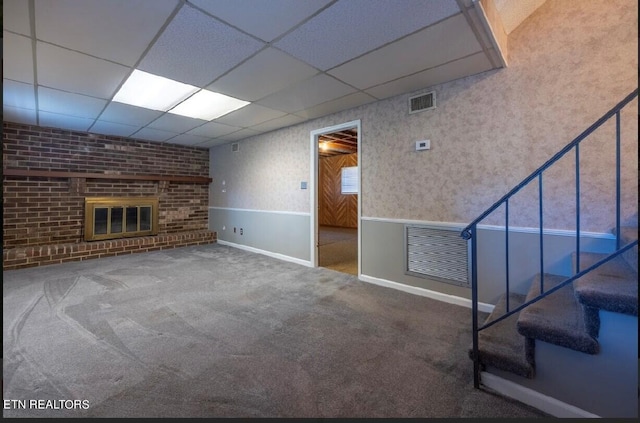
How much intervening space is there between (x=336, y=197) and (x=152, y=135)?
595 centimetres

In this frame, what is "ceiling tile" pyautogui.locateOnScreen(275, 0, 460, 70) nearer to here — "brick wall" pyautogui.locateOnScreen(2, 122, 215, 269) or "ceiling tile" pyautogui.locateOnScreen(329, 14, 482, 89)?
"ceiling tile" pyautogui.locateOnScreen(329, 14, 482, 89)

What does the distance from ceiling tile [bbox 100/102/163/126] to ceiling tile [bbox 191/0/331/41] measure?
247 cm

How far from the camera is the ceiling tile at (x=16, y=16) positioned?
170 cm

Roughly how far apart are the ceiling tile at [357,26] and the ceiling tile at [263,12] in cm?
9

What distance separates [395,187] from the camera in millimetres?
3238

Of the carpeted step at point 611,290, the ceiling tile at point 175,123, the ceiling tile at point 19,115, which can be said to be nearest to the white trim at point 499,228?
the carpeted step at point 611,290

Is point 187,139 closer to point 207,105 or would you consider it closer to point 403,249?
point 207,105

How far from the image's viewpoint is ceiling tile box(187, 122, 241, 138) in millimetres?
4480

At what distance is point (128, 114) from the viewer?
3854 mm

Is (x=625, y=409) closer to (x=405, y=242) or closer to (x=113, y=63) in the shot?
(x=405, y=242)

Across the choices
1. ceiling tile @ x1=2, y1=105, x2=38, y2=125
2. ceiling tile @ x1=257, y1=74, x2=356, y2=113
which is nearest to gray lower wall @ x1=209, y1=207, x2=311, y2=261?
ceiling tile @ x1=257, y1=74, x2=356, y2=113

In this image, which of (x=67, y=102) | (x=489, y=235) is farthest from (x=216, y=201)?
(x=489, y=235)

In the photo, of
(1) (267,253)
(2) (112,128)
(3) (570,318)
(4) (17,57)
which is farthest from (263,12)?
(2) (112,128)

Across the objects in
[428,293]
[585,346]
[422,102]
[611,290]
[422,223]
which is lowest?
[428,293]
